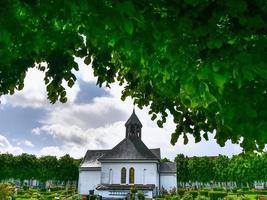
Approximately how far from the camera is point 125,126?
2776 inches

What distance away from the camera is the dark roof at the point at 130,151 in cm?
6638

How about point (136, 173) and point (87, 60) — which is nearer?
point (87, 60)

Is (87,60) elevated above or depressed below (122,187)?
above

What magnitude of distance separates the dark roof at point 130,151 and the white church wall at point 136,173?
1.14 m

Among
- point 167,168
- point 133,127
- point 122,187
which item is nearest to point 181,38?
point 122,187

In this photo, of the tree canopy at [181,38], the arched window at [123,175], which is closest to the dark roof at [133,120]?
the arched window at [123,175]

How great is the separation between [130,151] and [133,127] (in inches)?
190

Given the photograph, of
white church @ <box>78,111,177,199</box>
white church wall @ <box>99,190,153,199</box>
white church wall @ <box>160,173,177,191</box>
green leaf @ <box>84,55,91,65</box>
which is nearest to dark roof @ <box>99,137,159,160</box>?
white church @ <box>78,111,177,199</box>

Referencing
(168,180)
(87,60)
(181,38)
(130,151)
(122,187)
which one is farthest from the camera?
(168,180)

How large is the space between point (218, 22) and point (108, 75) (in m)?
3.93

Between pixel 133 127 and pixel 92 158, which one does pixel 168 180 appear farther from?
pixel 92 158

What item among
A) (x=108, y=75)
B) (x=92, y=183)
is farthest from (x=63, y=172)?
(x=108, y=75)

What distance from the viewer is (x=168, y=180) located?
236 feet

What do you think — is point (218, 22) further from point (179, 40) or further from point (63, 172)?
point (63, 172)
